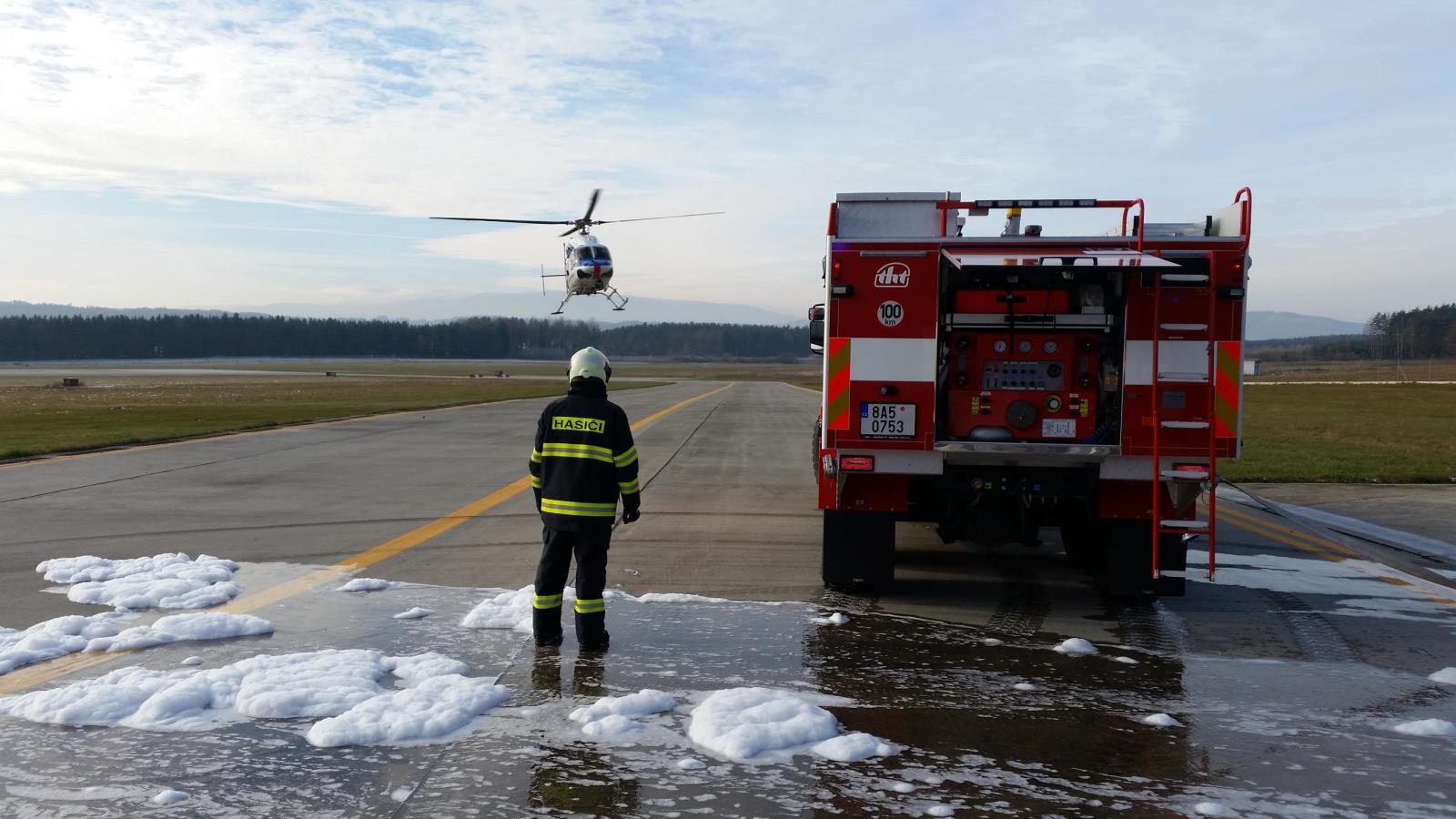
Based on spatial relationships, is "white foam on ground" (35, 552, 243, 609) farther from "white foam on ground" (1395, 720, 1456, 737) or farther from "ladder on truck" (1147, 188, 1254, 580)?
"white foam on ground" (1395, 720, 1456, 737)

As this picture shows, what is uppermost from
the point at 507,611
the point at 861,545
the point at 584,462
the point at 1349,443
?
the point at 584,462

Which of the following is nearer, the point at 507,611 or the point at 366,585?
the point at 507,611

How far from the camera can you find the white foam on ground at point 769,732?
4293 millimetres

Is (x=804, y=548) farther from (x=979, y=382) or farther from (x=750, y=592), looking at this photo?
(x=979, y=382)

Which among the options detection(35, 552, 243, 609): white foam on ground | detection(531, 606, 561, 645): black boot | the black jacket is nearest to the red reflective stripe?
the black jacket

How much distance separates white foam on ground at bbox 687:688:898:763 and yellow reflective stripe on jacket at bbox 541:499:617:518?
4.56 ft

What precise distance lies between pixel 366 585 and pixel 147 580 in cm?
147

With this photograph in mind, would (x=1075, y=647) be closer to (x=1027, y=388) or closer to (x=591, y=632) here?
(x=1027, y=388)

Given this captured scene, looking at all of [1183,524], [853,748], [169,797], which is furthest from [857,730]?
[1183,524]

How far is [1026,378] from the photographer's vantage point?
281 inches

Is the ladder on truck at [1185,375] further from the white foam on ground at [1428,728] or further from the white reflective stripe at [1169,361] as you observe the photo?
the white foam on ground at [1428,728]

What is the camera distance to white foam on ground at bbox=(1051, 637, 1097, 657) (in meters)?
6.03

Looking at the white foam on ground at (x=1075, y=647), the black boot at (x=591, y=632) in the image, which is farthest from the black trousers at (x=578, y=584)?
the white foam on ground at (x=1075, y=647)

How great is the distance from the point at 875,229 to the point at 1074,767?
3.91 metres
